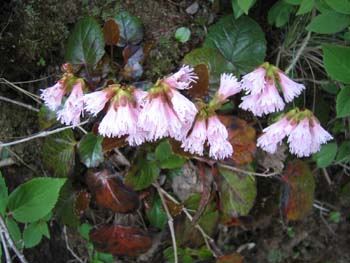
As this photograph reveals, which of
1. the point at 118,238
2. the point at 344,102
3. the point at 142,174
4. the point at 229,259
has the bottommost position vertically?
the point at 229,259

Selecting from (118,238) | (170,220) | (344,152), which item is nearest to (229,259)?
(170,220)

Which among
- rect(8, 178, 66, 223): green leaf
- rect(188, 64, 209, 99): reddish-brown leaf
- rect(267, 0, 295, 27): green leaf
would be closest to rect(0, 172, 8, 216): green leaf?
rect(8, 178, 66, 223): green leaf

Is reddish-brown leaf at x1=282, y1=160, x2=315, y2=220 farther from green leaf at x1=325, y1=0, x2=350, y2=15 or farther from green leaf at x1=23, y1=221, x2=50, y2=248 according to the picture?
green leaf at x1=23, y1=221, x2=50, y2=248

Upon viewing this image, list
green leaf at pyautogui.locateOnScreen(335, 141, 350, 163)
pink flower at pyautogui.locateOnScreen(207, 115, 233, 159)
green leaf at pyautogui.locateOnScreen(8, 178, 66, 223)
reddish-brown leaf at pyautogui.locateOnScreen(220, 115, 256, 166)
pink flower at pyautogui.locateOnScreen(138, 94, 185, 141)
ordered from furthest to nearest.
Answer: green leaf at pyautogui.locateOnScreen(335, 141, 350, 163), reddish-brown leaf at pyautogui.locateOnScreen(220, 115, 256, 166), green leaf at pyautogui.locateOnScreen(8, 178, 66, 223), pink flower at pyautogui.locateOnScreen(207, 115, 233, 159), pink flower at pyautogui.locateOnScreen(138, 94, 185, 141)

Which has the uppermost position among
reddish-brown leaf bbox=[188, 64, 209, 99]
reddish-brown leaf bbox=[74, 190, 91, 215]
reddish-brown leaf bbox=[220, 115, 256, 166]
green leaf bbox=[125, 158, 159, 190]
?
reddish-brown leaf bbox=[188, 64, 209, 99]

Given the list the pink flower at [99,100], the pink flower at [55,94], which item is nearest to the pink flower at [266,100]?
the pink flower at [99,100]

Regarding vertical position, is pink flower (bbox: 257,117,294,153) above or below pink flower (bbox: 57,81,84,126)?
below

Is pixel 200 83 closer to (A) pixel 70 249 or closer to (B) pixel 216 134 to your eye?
(B) pixel 216 134

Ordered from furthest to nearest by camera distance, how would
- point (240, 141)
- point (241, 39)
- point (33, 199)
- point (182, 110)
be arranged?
1. point (241, 39)
2. point (240, 141)
3. point (33, 199)
4. point (182, 110)
